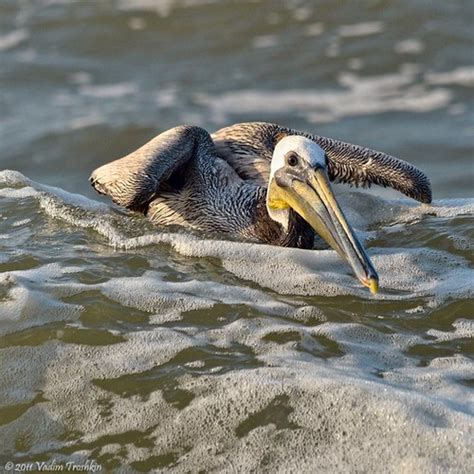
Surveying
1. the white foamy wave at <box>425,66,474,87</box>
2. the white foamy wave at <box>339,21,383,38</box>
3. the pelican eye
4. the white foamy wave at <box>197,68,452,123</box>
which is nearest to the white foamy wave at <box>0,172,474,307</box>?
the pelican eye

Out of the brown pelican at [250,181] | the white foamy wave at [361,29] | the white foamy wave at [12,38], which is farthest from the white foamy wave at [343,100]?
the brown pelican at [250,181]

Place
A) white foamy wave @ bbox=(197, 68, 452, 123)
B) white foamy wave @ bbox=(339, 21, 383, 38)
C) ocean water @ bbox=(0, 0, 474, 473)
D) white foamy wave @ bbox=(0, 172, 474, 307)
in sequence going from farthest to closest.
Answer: white foamy wave @ bbox=(339, 21, 383, 38), white foamy wave @ bbox=(197, 68, 452, 123), white foamy wave @ bbox=(0, 172, 474, 307), ocean water @ bbox=(0, 0, 474, 473)

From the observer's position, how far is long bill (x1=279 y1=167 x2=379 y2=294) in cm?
→ 558

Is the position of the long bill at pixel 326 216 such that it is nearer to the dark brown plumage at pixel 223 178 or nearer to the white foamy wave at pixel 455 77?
the dark brown plumage at pixel 223 178

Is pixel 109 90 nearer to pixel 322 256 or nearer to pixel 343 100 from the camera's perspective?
pixel 343 100

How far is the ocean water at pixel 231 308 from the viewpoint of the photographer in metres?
4.31

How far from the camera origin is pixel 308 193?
629 centimetres

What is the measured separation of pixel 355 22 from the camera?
12086 millimetres

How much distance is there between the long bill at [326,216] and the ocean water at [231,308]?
0.20 metres

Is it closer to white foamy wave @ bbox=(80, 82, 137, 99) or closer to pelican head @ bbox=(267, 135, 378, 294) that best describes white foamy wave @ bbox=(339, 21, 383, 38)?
white foamy wave @ bbox=(80, 82, 137, 99)

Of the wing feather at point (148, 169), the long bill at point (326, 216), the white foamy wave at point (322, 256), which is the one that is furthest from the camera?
the wing feather at point (148, 169)

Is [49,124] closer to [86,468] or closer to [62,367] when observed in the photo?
[62,367]

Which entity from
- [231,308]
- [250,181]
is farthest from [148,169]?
[231,308]

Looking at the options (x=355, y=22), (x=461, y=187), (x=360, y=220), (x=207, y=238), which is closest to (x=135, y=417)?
(x=207, y=238)
